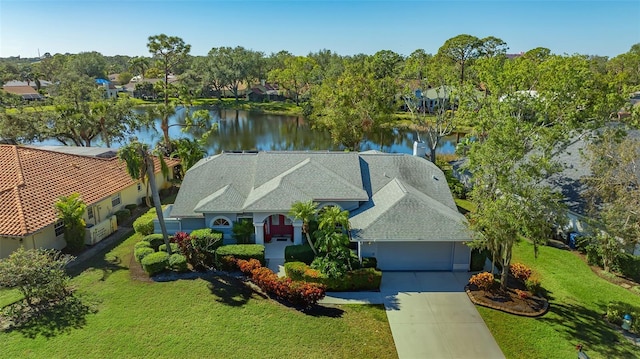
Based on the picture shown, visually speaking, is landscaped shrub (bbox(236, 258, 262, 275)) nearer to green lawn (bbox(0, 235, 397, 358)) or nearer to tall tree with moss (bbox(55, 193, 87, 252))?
green lawn (bbox(0, 235, 397, 358))

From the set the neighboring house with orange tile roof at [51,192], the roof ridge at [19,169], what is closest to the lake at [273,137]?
the neighboring house with orange tile roof at [51,192]

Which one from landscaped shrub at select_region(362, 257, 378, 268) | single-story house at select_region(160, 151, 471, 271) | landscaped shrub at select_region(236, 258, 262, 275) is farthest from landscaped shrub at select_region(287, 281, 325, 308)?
single-story house at select_region(160, 151, 471, 271)

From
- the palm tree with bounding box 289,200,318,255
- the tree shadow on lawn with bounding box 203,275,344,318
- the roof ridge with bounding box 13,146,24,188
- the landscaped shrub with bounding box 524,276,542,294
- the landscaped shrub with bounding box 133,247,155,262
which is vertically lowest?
the tree shadow on lawn with bounding box 203,275,344,318

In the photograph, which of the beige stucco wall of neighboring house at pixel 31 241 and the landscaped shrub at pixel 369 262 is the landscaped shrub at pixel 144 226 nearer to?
the beige stucco wall of neighboring house at pixel 31 241

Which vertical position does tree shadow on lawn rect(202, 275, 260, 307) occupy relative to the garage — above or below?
below

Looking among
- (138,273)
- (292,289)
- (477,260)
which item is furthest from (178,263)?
(477,260)

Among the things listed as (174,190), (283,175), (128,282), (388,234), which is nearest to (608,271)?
(388,234)
